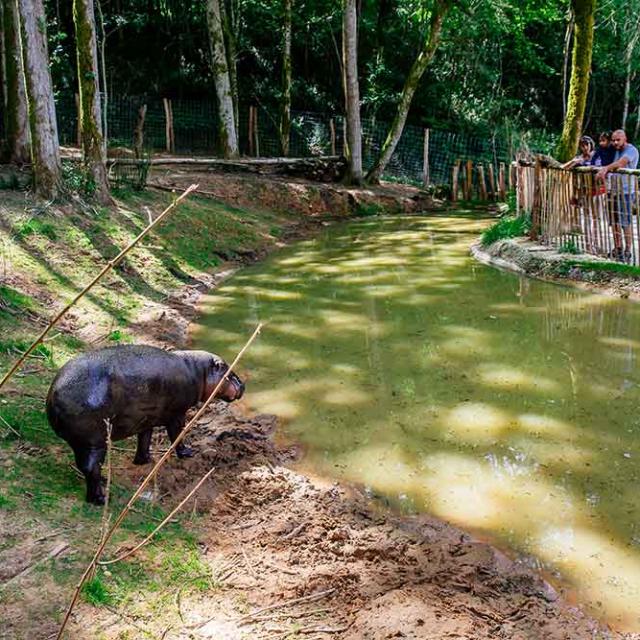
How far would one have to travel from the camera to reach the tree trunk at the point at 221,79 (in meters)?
17.6

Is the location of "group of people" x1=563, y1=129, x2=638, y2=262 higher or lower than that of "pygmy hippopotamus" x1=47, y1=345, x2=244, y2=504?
higher

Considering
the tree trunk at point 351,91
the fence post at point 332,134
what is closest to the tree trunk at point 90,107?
the tree trunk at point 351,91

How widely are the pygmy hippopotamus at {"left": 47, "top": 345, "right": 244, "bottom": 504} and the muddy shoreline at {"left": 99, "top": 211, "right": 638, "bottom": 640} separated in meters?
0.40

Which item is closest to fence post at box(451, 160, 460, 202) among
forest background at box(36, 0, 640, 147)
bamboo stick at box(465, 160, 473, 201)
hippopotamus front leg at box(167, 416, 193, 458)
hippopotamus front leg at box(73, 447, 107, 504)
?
bamboo stick at box(465, 160, 473, 201)

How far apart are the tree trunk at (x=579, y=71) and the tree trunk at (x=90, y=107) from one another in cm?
751

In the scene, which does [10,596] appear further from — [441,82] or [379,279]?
[441,82]

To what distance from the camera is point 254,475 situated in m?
4.62

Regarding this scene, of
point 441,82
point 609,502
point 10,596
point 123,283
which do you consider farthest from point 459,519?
point 441,82

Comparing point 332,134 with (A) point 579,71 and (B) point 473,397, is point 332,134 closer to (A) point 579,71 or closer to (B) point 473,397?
(A) point 579,71

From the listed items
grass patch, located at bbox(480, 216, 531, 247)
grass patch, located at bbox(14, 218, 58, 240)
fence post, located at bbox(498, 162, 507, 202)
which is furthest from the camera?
fence post, located at bbox(498, 162, 507, 202)

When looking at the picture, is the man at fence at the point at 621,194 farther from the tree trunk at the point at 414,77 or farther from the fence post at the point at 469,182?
the fence post at the point at 469,182

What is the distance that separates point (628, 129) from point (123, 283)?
23.5m

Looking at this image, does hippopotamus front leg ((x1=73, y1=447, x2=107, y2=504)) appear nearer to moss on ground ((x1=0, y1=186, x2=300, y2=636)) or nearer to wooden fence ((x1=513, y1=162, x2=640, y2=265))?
moss on ground ((x1=0, y1=186, x2=300, y2=636))

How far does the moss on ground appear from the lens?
339cm
